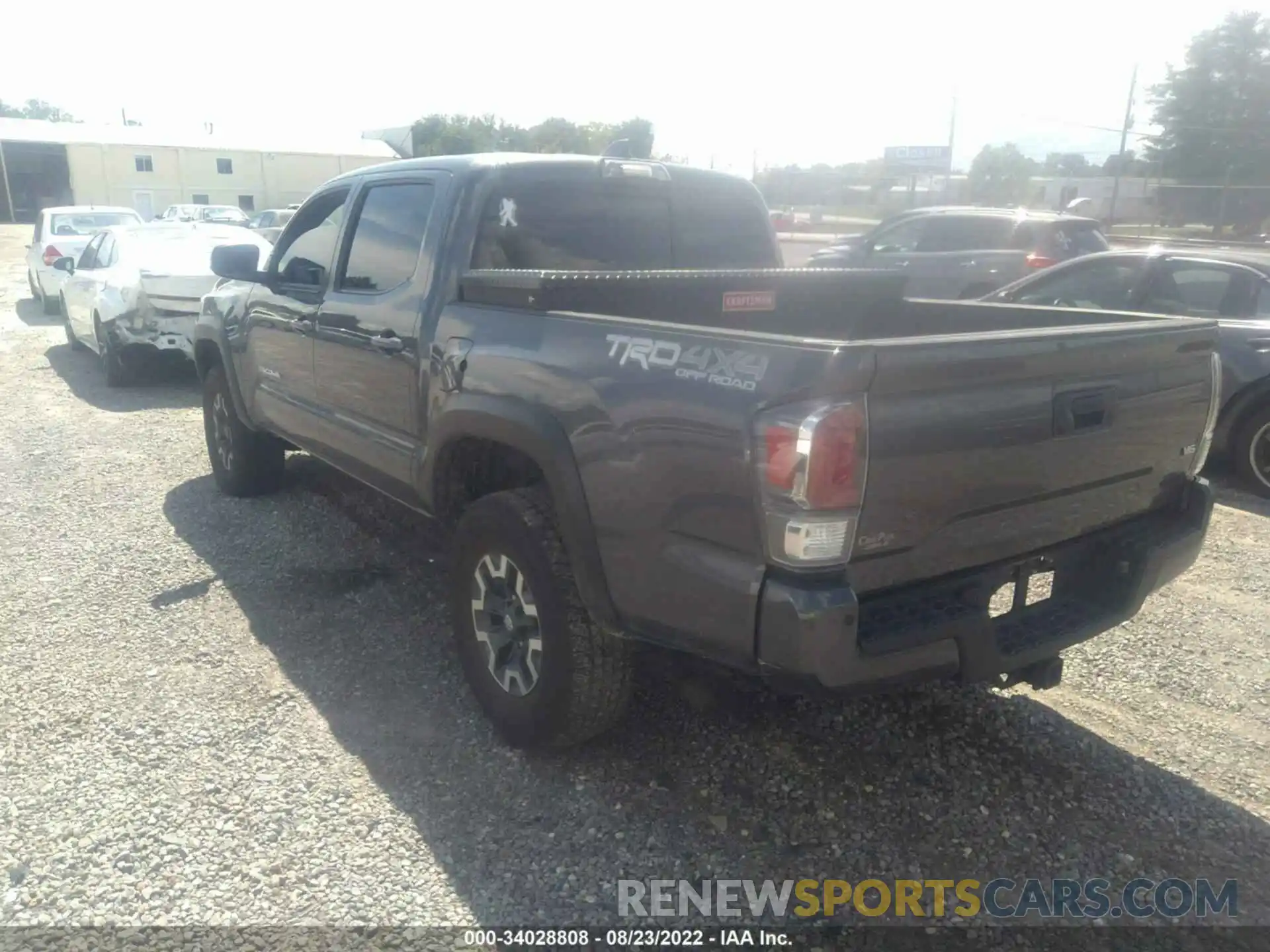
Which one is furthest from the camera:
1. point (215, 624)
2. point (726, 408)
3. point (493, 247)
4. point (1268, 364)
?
point (1268, 364)

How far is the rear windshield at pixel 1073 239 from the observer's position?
1177cm

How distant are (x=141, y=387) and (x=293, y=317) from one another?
622 centimetres

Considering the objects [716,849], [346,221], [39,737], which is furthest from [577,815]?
[346,221]

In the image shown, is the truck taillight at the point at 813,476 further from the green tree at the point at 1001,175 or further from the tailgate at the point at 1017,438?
the green tree at the point at 1001,175

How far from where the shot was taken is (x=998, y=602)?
10.5 ft

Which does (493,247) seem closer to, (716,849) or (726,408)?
(726,408)

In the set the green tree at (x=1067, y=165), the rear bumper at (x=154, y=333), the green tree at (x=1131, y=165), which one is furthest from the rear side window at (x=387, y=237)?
the green tree at (x=1067, y=165)

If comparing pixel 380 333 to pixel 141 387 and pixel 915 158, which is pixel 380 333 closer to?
pixel 141 387

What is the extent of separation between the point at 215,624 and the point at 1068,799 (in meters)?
3.52

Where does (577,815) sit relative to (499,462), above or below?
below

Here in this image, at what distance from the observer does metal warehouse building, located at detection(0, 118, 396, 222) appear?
47.8m

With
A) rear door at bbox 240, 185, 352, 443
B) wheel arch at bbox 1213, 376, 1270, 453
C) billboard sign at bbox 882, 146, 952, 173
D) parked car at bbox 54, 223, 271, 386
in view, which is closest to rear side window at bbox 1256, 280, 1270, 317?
wheel arch at bbox 1213, 376, 1270, 453

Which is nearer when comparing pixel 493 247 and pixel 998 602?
pixel 998 602

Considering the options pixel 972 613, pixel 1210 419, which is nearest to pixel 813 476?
pixel 972 613
